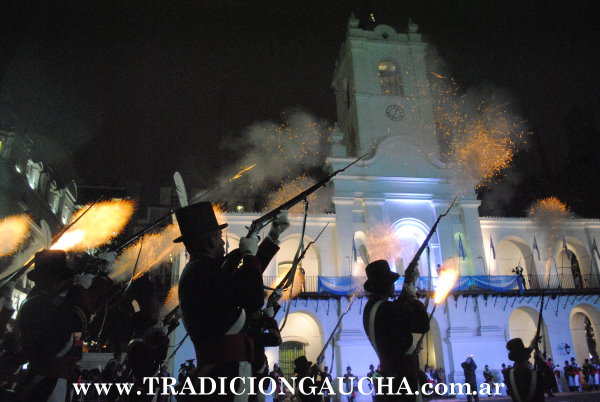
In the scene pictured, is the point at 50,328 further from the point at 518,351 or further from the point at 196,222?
the point at 518,351

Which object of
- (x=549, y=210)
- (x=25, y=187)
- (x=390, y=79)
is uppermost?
(x=390, y=79)

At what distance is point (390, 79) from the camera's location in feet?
105

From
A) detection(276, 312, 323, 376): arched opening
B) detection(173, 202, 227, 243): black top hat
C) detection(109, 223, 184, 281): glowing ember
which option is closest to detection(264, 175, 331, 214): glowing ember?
detection(109, 223, 184, 281): glowing ember

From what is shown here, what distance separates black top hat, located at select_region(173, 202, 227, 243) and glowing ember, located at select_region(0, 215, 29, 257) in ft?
94.7

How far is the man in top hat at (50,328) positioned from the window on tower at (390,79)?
A: 29.0 metres

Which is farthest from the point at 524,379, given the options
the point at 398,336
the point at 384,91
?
the point at 384,91

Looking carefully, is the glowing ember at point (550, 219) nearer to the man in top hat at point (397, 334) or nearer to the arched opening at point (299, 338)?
the arched opening at point (299, 338)

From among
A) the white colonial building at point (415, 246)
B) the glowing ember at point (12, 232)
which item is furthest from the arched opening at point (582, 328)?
the glowing ember at point (12, 232)

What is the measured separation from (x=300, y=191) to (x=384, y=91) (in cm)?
963

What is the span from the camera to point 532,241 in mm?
28562

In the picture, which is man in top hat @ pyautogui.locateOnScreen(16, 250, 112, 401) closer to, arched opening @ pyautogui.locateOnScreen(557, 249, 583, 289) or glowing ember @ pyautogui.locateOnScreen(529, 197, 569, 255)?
arched opening @ pyautogui.locateOnScreen(557, 249, 583, 289)

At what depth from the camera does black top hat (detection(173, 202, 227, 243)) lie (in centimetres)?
385

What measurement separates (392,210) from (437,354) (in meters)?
8.72

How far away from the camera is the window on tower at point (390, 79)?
31.6 meters
